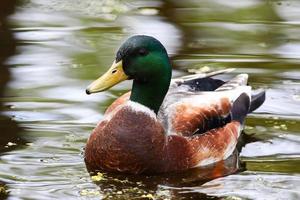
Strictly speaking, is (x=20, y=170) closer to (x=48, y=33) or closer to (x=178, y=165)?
(x=178, y=165)

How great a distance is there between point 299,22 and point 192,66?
2.58 m

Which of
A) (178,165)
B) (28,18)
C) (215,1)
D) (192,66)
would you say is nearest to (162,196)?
(178,165)

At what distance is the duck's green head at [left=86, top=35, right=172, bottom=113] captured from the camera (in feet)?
29.5

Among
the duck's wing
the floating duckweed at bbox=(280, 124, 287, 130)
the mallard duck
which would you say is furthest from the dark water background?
the duck's wing

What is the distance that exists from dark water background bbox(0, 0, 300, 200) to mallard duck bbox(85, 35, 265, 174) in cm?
12

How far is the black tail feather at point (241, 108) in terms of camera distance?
991 cm

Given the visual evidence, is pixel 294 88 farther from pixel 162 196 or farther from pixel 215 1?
pixel 215 1

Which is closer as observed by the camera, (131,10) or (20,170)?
(20,170)

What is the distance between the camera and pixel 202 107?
31.0 ft

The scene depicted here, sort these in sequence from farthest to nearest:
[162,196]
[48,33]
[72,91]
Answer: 1. [48,33]
2. [72,91]
3. [162,196]

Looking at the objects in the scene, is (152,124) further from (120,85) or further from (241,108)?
(120,85)

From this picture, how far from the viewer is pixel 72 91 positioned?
10992 millimetres

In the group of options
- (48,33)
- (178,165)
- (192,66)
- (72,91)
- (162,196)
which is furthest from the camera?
(48,33)

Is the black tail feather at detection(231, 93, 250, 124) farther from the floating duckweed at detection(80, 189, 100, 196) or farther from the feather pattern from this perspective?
the floating duckweed at detection(80, 189, 100, 196)
